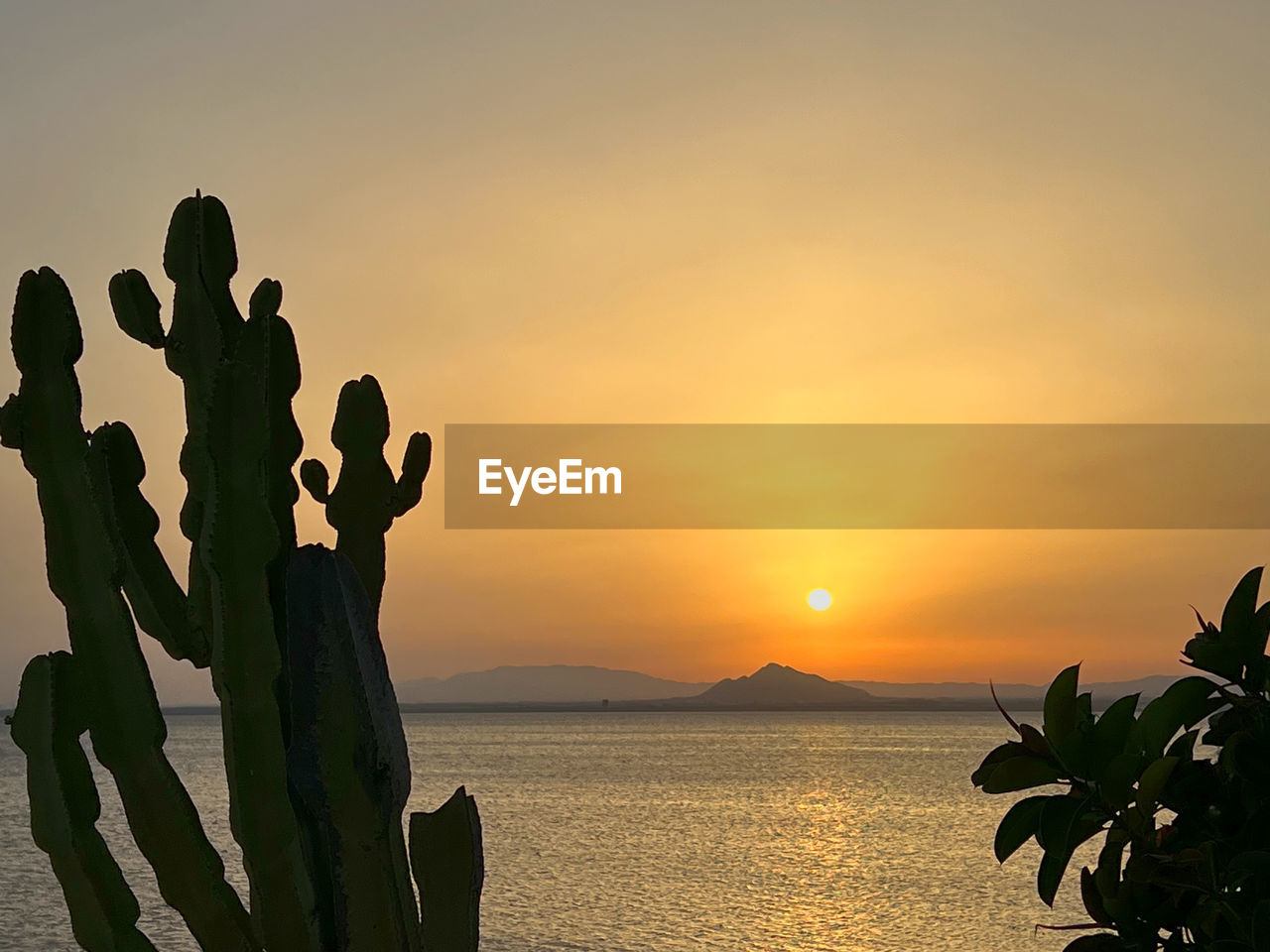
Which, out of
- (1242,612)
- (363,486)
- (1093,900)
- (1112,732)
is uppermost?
(363,486)

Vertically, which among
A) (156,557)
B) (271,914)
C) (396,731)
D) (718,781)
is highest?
(156,557)

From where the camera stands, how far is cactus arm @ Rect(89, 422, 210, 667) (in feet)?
11.6

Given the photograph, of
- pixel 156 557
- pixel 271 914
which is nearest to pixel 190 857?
pixel 271 914

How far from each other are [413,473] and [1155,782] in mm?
2482

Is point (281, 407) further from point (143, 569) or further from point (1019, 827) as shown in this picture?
point (1019, 827)

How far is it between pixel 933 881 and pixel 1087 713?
105 feet

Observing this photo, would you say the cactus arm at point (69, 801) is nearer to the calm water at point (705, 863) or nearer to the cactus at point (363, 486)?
the cactus at point (363, 486)

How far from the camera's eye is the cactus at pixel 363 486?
371cm

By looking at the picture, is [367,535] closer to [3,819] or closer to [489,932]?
[489,932]

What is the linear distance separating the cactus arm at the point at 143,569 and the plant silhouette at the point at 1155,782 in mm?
2348

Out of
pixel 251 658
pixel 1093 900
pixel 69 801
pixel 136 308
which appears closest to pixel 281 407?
pixel 136 308

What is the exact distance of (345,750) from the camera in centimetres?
307

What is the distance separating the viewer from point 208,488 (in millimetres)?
3195

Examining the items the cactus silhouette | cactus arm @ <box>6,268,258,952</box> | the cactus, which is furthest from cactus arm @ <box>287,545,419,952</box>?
the cactus
